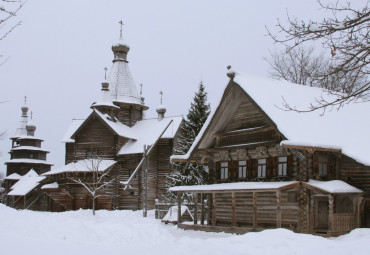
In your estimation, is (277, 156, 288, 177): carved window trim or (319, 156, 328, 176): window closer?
(319, 156, 328, 176): window

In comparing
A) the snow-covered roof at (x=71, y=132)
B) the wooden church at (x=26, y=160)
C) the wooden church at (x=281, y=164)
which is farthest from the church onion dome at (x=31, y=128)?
the wooden church at (x=281, y=164)

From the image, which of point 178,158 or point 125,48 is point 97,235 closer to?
point 178,158

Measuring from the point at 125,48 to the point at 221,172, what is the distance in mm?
29354

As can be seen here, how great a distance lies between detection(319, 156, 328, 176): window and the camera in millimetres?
24766

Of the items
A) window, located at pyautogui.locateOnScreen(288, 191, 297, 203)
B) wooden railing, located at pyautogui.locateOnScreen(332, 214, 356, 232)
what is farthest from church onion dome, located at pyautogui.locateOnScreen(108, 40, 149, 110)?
wooden railing, located at pyautogui.locateOnScreen(332, 214, 356, 232)

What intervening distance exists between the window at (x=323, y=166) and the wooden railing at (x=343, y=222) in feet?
8.49

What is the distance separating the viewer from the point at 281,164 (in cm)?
2556

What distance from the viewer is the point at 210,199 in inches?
1175

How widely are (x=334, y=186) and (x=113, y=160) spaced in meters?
27.0

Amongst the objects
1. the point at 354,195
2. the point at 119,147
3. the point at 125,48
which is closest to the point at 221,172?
the point at 354,195

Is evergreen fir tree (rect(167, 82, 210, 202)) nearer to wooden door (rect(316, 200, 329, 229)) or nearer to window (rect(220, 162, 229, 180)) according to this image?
window (rect(220, 162, 229, 180))

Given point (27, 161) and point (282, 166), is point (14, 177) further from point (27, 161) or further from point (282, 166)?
point (282, 166)

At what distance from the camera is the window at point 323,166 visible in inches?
975

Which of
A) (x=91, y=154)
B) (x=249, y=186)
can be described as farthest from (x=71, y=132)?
(x=249, y=186)
